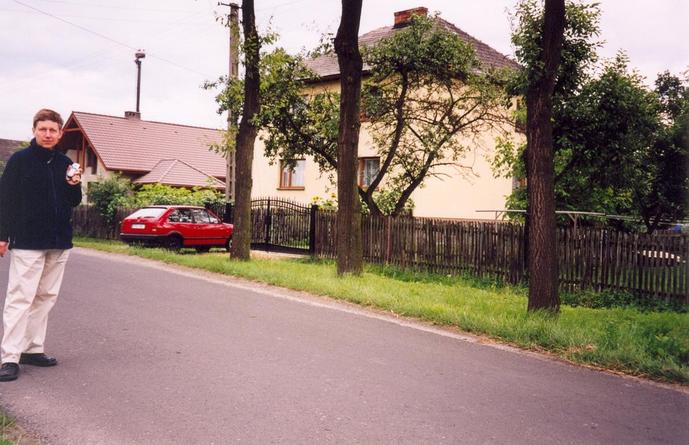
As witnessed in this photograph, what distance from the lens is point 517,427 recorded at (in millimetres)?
4176

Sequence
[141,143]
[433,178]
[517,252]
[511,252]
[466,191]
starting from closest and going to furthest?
[517,252] → [511,252] → [466,191] → [433,178] → [141,143]

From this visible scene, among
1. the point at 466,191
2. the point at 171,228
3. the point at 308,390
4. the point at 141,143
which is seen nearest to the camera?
the point at 308,390

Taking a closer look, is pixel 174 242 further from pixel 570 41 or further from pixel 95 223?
pixel 570 41

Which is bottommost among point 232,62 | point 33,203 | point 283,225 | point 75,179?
point 283,225

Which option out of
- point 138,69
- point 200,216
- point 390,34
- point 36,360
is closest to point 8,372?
point 36,360

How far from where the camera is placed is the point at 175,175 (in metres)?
34.7

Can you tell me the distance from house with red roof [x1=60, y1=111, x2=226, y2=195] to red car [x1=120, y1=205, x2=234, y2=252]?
1273 cm

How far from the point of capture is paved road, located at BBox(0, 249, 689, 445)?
4008 mm

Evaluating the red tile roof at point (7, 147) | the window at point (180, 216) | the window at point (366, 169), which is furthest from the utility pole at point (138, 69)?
the window at point (180, 216)

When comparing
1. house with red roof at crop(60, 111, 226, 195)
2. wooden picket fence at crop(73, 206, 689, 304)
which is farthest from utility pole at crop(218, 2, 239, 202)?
house with red roof at crop(60, 111, 226, 195)

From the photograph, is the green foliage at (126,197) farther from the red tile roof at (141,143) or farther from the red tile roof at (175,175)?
the red tile roof at (141,143)

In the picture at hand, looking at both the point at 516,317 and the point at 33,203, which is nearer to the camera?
the point at 33,203

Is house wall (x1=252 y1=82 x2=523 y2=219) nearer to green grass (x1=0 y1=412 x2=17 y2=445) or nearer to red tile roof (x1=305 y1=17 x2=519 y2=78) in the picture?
red tile roof (x1=305 y1=17 x2=519 y2=78)

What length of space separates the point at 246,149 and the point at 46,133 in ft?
33.7
